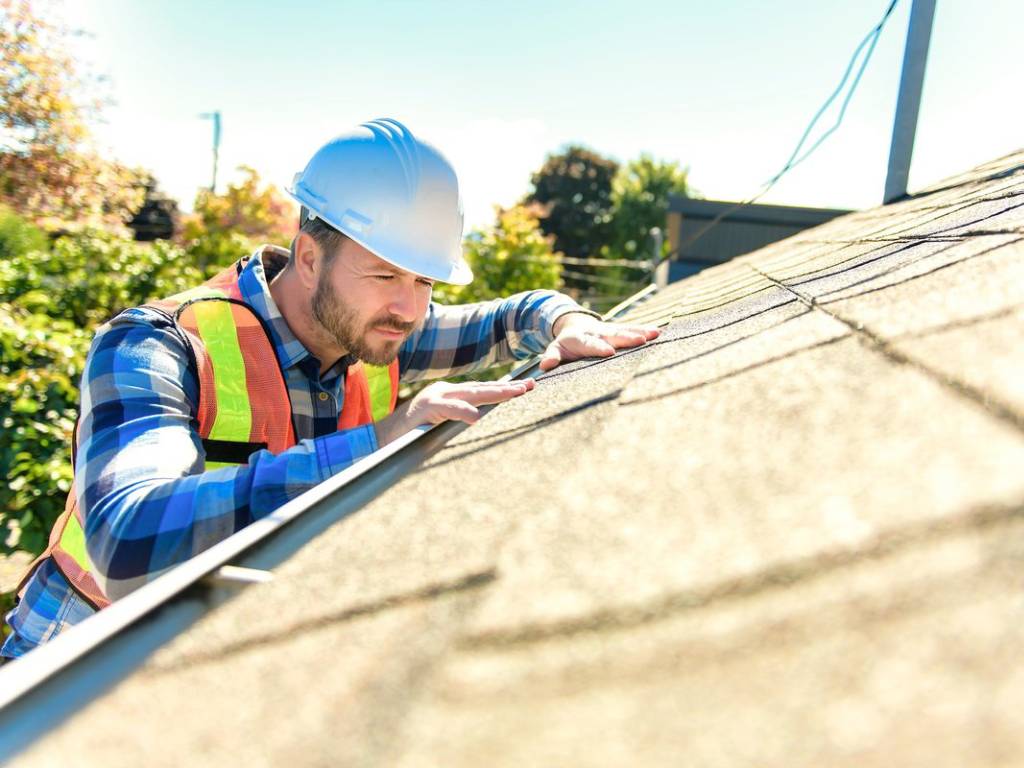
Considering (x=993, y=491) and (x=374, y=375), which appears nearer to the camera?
(x=993, y=491)

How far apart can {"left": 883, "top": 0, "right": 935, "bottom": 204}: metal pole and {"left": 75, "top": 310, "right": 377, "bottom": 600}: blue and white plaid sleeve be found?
4.47 meters

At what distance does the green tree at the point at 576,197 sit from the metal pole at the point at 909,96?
33.6 metres

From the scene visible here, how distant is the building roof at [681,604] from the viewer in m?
0.43

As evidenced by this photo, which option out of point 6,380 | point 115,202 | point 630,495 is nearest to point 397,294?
point 630,495

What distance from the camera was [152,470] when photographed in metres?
1.62

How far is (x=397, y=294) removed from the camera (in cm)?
262

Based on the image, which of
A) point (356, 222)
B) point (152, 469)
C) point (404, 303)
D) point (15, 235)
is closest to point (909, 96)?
point (404, 303)

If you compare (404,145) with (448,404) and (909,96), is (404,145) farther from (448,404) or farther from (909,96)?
(909,96)

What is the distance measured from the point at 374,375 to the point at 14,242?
16.0m

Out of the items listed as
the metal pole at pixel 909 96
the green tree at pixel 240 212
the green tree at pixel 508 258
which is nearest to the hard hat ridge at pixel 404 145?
the metal pole at pixel 909 96

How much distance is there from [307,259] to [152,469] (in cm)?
117

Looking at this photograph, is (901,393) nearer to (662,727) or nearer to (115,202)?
(662,727)

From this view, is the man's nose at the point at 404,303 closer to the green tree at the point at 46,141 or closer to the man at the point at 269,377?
the man at the point at 269,377

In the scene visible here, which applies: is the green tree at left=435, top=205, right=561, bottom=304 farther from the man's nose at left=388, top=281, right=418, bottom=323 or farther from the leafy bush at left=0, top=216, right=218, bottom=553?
the man's nose at left=388, top=281, right=418, bottom=323
